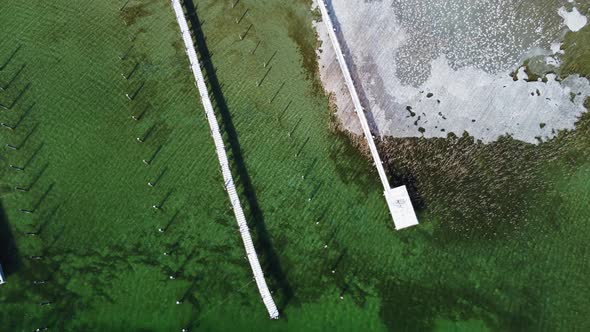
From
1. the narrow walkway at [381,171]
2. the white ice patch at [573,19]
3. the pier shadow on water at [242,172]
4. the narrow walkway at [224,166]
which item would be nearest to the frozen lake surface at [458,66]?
the white ice patch at [573,19]

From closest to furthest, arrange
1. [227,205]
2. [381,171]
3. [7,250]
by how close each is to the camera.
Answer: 1. [7,250]
2. [381,171]
3. [227,205]

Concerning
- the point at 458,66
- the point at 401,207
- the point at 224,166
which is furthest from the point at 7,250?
the point at 458,66

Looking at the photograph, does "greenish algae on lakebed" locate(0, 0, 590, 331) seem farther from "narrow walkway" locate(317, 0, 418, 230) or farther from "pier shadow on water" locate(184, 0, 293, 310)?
"narrow walkway" locate(317, 0, 418, 230)

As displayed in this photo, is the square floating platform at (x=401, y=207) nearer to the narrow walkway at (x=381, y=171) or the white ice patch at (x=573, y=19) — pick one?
the narrow walkway at (x=381, y=171)

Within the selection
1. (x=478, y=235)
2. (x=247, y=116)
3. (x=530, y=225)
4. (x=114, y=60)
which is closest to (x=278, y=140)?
(x=247, y=116)

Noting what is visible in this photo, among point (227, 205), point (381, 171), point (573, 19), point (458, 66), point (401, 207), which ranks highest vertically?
point (573, 19)

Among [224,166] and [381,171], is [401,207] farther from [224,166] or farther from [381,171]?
[224,166]

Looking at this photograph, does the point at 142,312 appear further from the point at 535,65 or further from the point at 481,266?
the point at 535,65
